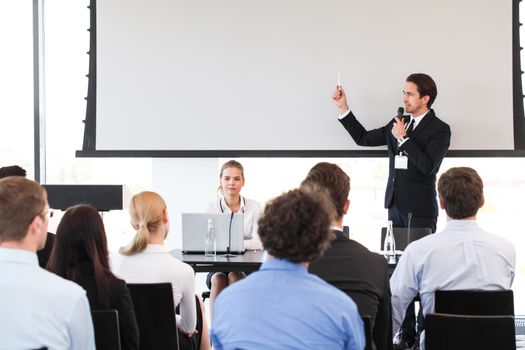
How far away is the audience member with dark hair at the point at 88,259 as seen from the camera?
264 cm

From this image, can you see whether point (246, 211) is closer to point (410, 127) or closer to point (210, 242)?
→ point (210, 242)

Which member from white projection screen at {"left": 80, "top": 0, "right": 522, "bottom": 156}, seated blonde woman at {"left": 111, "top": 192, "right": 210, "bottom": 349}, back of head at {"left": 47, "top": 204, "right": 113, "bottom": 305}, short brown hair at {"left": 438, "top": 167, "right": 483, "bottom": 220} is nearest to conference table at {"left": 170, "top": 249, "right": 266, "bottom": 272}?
seated blonde woman at {"left": 111, "top": 192, "right": 210, "bottom": 349}

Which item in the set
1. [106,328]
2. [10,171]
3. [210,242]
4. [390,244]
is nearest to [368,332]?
[106,328]

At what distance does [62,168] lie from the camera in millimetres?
6293

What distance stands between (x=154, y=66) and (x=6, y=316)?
398 centimetres

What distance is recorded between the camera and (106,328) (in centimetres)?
244

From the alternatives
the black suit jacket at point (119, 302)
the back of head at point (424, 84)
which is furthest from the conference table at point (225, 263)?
the back of head at point (424, 84)

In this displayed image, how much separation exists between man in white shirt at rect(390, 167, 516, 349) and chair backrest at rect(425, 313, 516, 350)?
42 cm

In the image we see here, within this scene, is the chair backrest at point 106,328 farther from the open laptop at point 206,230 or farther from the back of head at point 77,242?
the open laptop at point 206,230

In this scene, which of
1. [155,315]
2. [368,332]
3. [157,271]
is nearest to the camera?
[368,332]

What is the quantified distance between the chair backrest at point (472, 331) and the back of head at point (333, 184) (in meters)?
0.53

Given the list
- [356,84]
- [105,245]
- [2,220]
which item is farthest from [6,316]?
[356,84]

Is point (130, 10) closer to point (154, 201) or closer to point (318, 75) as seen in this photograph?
point (318, 75)

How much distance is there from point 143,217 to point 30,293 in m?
1.33
